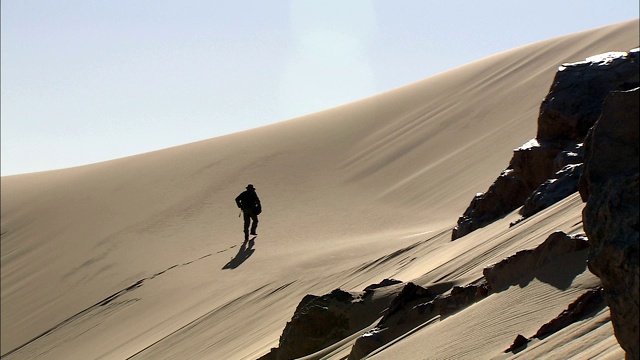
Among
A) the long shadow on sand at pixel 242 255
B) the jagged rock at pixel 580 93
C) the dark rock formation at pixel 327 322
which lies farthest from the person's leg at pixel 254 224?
the dark rock formation at pixel 327 322

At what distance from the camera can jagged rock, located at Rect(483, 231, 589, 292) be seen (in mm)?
4074

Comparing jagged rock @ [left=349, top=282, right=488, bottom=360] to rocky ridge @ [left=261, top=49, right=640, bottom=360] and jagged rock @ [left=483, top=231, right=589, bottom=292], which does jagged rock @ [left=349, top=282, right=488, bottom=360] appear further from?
jagged rock @ [left=483, top=231, right=589, bottom=292]

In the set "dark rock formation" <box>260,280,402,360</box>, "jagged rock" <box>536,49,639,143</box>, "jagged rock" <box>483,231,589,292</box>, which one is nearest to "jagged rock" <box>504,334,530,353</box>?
"jagged rock" <box>483,231,589,292</box>

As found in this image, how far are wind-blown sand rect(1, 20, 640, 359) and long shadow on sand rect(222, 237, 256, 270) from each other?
0.05m

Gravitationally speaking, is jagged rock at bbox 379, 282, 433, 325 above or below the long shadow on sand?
below

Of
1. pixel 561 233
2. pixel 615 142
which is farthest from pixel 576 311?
pixel 615 142

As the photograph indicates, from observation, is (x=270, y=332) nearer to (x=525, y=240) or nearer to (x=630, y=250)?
(x=525, y=240)

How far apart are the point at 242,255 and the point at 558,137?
5.92 m

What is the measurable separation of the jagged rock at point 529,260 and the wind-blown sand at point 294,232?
0.09 meters

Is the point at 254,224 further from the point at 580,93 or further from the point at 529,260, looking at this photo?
the point at 529,260

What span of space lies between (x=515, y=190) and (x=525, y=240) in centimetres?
237

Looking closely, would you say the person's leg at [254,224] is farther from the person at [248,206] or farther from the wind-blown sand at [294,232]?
the wind-blown sand at [294,232]

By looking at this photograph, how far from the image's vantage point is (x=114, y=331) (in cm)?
1049

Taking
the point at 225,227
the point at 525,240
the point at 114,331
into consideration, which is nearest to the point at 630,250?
the point at 525,240
